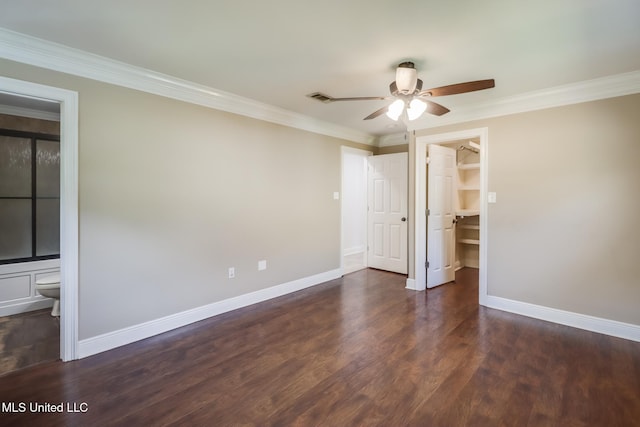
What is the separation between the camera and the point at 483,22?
194cm

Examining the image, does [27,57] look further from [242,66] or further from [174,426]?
[174,426]

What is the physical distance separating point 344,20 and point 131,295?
2840 millimetres

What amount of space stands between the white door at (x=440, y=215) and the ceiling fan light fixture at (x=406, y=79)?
79.2 inches

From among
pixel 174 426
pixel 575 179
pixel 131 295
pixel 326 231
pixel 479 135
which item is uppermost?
pixel 479 135

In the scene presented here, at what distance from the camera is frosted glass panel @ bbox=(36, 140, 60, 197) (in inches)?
148

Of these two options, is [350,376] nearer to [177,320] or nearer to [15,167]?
[177,320]

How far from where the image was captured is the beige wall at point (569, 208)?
2846 mm

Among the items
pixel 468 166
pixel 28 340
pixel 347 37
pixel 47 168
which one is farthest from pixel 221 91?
pixel 468 166

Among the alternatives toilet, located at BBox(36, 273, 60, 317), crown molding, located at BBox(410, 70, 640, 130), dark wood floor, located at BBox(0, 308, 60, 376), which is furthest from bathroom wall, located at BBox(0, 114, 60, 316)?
crown molding, located at BBox(410, 70, 640, 130)

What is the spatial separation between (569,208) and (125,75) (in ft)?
14.6

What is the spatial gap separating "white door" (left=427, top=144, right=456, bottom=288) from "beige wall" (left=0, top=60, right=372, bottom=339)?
1779 millimetres

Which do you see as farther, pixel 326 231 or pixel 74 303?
pixel 326 231

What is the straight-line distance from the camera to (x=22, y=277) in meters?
3.51

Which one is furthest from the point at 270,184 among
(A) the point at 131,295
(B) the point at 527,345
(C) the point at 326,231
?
(B) the point at 527,345
